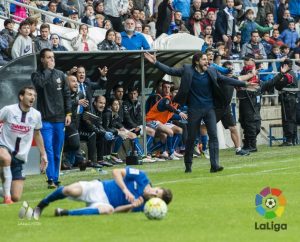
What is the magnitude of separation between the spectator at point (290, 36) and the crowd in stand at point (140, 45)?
30 millimetres

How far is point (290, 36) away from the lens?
3647 centimetres

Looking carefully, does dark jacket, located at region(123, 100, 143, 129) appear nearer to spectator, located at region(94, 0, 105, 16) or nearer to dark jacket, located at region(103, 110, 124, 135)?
dark jacket, located at region(103, 110, 124, 135)

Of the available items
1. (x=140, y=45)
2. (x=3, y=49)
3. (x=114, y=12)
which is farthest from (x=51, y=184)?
(x=114, y=12)

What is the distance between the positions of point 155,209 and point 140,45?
13.7 meters

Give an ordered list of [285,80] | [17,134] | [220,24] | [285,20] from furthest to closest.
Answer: [285,20] < [220,24] < [285,80] < [17,134]

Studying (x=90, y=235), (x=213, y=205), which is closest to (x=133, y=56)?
(x=213, y=205)

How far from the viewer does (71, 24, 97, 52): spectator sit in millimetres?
26547

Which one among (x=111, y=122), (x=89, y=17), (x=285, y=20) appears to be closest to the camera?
(x=111, y=122)

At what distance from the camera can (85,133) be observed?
80.3 ft

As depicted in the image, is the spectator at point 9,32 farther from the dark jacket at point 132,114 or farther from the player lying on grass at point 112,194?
the player lying on grass at point 112,194

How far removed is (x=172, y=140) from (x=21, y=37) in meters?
4.34

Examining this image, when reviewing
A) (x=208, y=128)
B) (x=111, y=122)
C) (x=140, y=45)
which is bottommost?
(x=208, y=128)

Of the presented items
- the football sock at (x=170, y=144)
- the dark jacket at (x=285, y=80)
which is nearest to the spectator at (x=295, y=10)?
the dark jacket at (x=285, y=80)

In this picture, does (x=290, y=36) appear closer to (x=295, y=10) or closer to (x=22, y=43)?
(x=295, y=10)
